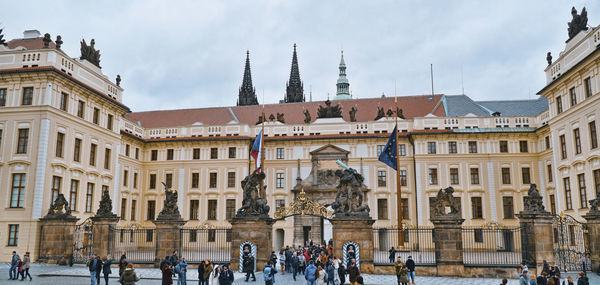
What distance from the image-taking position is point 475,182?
1512 inches

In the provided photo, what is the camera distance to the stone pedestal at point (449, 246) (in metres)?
19.7

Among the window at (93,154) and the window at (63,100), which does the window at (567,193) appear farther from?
the window at (63,100)

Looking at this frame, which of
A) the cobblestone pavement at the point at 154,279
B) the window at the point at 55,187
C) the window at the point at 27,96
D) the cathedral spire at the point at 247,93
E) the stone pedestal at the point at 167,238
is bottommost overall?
the cobblestone pavement at the point at 154,279

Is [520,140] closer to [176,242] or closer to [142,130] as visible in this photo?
[176,242]

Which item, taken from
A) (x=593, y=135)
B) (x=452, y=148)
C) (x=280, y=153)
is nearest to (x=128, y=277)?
(x=593, y=135)

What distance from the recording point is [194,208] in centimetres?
4094

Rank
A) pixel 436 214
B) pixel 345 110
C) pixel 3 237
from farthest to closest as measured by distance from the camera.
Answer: pixel 345 110 → pixel 3 237 → pixel 436 214

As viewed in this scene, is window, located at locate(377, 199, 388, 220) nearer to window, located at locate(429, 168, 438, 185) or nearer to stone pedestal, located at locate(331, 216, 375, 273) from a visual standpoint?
window, located at locate(429, 168, 438, 185)

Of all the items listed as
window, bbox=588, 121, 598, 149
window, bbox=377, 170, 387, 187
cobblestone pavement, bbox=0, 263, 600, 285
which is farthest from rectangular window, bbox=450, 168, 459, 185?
cobblestone pavement, bbox=0, 263, 600, 285

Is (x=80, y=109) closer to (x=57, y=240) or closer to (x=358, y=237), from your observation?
(x=57, y=240)

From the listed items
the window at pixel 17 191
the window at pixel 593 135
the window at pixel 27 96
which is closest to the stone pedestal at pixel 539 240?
the window at pixel 593 135

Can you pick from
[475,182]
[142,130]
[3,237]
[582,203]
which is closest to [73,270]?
[3,237]

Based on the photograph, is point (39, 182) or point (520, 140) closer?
point (39, 182)

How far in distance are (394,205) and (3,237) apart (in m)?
27.3
